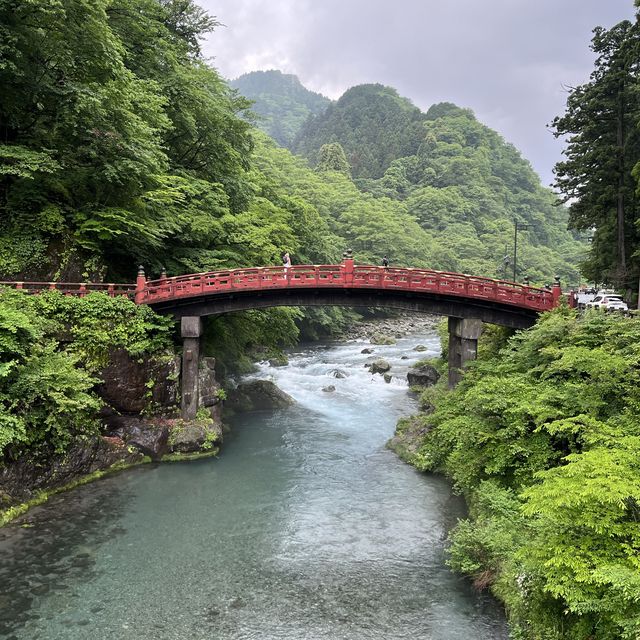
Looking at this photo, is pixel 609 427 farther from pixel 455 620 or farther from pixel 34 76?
pixel 34 76

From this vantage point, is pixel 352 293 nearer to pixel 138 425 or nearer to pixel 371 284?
pixel 371 284

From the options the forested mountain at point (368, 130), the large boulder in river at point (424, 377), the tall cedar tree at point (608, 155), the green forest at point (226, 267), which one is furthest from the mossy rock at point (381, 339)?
the forested mountain at point (368, 130)

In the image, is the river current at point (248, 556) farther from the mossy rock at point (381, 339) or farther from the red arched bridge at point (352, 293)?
the mossy rock at point (381, 339)

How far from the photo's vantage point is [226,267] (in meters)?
27.4

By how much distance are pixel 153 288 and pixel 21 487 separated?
31.0 feet

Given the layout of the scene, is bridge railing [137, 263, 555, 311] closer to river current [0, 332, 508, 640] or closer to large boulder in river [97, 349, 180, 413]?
large boulder in river [97, 349, 180, 413]

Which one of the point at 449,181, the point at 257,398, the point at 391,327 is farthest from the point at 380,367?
the point at 449,181

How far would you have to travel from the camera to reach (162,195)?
24234mm

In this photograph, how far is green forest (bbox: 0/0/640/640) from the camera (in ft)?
29.7

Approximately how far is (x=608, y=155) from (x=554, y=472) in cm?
2295

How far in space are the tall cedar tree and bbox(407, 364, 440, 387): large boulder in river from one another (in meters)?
11.4

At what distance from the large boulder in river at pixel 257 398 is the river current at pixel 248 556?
6.75 meters

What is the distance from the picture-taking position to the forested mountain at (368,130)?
125m

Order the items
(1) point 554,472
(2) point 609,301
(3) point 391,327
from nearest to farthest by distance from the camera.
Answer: (1) point 554,472 → (2) point 609,301 → (3) point 391,327
